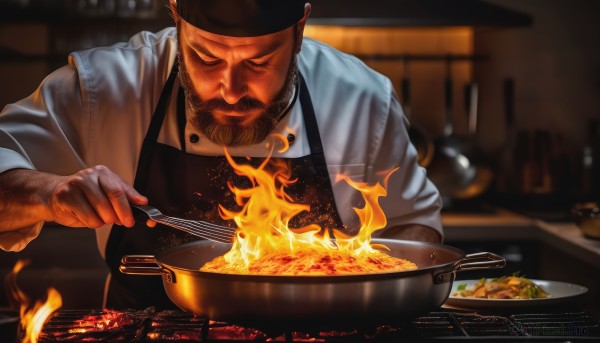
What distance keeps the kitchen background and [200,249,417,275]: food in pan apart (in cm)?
246

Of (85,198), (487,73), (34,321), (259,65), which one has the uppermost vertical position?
(259,65)

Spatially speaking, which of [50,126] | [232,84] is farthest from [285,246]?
[50,126]

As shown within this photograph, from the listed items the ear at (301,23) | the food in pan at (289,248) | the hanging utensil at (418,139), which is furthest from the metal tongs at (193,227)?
the hanging utensil at (418,139)

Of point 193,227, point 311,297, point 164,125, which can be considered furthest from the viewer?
point 164,125

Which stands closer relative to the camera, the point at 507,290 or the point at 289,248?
the point at 289,248

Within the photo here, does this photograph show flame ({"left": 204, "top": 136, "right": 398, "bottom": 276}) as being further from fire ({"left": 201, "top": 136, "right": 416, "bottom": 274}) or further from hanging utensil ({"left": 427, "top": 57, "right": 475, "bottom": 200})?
hanging utensil ({"left": 427, "top": 57, "right": 475, "bottom": 200})

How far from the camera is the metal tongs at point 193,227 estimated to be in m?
1.53

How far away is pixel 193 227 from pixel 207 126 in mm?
581

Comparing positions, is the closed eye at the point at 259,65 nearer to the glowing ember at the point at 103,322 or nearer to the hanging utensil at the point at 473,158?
the glowing ember at the point at 103,322

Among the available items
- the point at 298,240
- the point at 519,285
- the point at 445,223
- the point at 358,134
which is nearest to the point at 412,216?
the point at 358,134

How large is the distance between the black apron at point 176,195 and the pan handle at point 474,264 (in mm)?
697

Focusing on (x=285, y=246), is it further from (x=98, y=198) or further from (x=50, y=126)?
(x=50, y=126)

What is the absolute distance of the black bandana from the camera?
1.81 m

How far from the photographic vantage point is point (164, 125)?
2223mm
